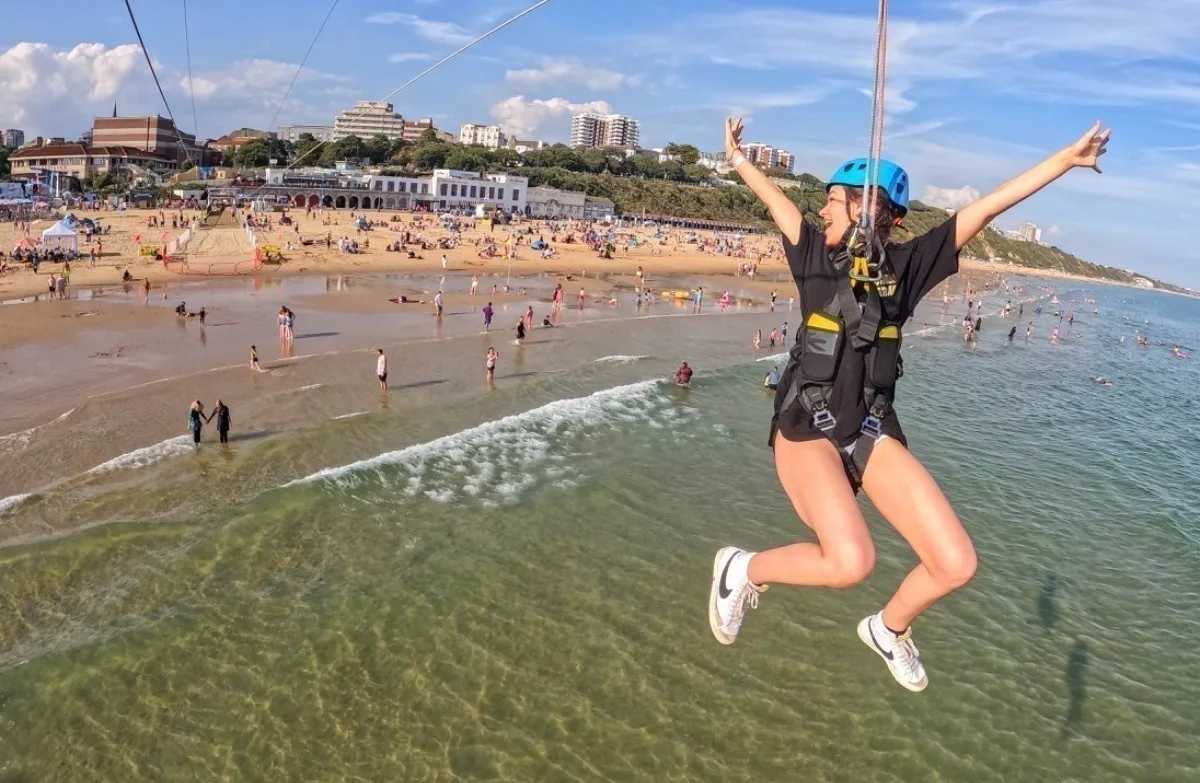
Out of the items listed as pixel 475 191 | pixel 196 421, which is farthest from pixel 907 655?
pixel 475 191

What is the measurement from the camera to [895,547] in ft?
51.6

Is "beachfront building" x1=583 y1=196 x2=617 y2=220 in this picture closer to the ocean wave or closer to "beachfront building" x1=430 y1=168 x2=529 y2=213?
"beachfront building" x1=430 y1=168 x2=529 y2=213

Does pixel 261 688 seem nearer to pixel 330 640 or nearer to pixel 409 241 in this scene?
pixel 330 640

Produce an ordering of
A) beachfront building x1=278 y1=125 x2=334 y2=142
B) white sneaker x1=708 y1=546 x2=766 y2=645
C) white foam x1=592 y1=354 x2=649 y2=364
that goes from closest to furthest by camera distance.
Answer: white sneaker x1=708 y1=546 x2=766 y2=645 → white foam x1=592 y1=354 x2=649 y2=364 → beachfront building x1=278 y1=125 x2=334 y2=142

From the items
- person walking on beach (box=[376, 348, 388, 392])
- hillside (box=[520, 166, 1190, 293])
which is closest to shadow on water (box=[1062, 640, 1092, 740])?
person walking on beach (box=[376, 348, 388, 392])

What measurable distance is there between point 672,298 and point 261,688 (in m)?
42.9

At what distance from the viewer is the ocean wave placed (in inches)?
644

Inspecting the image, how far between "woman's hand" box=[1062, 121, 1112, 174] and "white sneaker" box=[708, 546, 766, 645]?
102 inches

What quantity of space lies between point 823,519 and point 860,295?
1096mm

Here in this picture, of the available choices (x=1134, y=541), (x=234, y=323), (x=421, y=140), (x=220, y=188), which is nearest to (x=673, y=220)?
(x=421, y=140)

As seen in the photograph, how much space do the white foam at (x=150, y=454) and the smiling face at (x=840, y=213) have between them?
16.8 m

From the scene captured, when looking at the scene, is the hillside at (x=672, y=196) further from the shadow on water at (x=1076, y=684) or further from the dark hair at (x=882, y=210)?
the dark hair at (x=882, y=210)

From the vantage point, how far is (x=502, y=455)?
18500 mm

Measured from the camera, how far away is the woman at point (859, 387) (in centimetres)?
344
